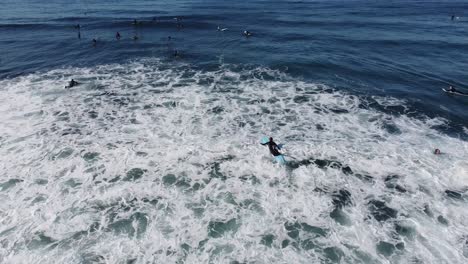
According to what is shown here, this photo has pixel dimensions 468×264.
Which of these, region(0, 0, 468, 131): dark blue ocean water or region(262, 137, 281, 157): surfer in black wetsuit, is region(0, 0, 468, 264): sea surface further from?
region(262, 137, 281, 157): surfer in black wetsuit

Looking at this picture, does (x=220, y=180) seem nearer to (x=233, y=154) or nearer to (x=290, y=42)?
(x=233, y=154)

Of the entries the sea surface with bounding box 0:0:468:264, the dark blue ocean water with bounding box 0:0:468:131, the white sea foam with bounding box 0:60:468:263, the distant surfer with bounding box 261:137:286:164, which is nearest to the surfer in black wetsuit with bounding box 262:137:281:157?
the distant surfer with bounding box 261:137:286:164

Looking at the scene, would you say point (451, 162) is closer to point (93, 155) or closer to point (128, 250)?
point (128, 250)

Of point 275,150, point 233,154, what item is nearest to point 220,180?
point 233,154

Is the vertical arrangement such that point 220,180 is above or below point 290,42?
below

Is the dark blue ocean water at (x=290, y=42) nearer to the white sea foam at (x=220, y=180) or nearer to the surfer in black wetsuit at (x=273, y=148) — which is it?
the white sea foam at (x=220, y=180)

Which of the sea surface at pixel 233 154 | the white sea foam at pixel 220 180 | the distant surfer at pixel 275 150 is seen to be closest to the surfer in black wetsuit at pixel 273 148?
the distant surfer at pixel 275 150
